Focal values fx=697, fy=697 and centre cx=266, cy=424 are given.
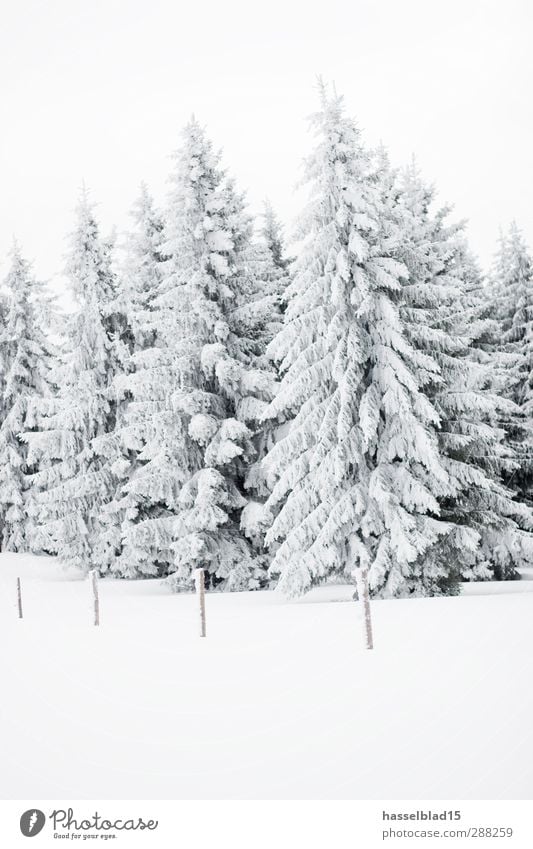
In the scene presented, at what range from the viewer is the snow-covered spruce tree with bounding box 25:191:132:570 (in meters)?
27.1

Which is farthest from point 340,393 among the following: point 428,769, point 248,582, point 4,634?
point 428,769

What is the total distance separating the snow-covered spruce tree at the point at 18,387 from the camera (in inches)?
1332

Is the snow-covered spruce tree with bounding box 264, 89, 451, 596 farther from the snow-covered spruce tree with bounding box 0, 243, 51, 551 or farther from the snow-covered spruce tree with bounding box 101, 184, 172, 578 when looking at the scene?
the snow-covered spruce tree with bounding box 0, 243, 51, 551

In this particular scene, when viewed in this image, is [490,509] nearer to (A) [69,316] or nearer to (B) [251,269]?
(B) [251,269]

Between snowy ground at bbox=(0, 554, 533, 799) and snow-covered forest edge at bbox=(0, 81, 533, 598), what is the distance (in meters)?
4.55

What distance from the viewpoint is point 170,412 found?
22.3 metres

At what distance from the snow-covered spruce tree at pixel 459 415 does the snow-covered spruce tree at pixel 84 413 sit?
1232 centimetres

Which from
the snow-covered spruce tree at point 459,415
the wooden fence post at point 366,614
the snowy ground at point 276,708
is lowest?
the snowy ground at point 276,708

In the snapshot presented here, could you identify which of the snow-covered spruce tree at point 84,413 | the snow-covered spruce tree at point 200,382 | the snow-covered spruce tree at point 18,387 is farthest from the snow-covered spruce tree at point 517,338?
the snow-covered spruce tree at point 18,387

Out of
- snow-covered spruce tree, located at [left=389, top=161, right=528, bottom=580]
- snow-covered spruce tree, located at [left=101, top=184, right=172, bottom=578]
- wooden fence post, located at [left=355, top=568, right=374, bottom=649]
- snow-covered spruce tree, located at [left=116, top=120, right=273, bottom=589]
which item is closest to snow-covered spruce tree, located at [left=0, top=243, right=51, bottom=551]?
snow-covered spruce tree, located at [left=101, top=184, right=172, bottom=578]

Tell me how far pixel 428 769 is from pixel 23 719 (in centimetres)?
455

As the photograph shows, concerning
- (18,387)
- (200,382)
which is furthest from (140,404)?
(18,387)

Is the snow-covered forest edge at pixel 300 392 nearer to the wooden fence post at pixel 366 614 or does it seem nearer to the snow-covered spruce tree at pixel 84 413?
the snow-covered spruce tree at pixel 84 413

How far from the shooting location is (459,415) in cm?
2019
